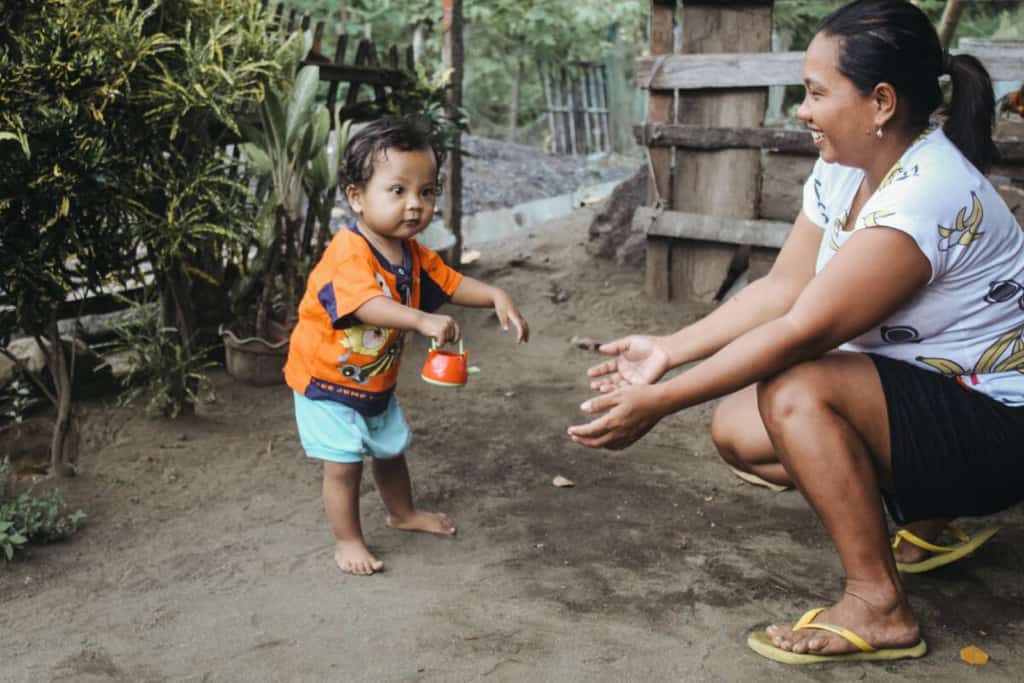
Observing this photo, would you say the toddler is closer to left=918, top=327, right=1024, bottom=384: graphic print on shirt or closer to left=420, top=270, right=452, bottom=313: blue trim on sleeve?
left=420, top=270, right=452, bottom=313: blue trim on sleeve

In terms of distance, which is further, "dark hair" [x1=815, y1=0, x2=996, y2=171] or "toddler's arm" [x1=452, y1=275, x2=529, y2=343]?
"toddler's arm" [x1=452, y1=275, x2=529, y2=343]

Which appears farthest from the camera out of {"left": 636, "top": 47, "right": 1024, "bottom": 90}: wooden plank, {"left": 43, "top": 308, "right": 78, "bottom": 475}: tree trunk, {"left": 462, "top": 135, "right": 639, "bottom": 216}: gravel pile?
{"left": 462, "top": 135, "right": 639, "bottom": 216}: gravel pile

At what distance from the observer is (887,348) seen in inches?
94.0

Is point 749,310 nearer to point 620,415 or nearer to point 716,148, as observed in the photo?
point 620,415

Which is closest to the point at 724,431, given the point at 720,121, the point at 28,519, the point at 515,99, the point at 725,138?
the point at 28,519

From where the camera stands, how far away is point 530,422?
423cm

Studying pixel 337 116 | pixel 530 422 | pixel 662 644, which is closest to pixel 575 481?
pixel 530 422

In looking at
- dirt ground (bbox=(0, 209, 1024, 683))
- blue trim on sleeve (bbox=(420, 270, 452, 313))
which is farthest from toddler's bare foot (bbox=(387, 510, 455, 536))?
blue trim on sleeve (bbox=(420, 270, 452, 313))

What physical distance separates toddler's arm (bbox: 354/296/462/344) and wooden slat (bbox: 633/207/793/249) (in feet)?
10.5

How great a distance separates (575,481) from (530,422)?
696 mm

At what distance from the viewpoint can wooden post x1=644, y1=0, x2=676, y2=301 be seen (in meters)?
5.58

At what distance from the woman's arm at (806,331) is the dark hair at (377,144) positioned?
98cm

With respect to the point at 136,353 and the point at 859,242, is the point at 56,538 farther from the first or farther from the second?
the point at 859,242

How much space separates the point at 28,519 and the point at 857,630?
2428 mm
